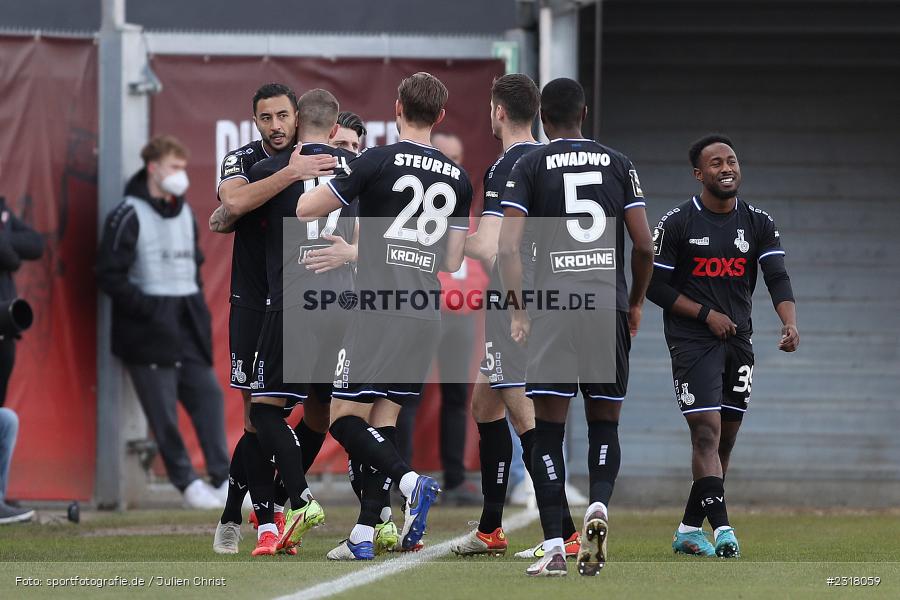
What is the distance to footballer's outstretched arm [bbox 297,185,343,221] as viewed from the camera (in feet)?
21.7

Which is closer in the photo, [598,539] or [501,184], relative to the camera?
[598,539]

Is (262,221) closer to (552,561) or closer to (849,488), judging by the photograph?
(552,561)

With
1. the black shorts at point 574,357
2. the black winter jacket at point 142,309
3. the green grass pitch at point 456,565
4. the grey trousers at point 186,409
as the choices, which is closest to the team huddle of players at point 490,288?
the black shorts at point 574,357

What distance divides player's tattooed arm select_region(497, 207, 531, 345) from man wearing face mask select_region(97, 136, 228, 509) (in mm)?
5170

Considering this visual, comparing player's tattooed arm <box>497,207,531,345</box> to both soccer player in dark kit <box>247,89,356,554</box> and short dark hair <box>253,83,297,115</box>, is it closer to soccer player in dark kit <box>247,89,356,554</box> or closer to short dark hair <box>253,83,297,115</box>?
soccer player in dark kit <box>247,89,356,554</box>

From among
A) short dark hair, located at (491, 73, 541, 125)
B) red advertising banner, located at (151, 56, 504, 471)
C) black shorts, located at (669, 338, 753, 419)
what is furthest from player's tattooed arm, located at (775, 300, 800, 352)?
red advertising banner, located at (151, 56, 504, 471)

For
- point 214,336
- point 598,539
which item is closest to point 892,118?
point 214,336

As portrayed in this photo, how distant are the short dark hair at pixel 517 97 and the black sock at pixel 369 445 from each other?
1670 mm

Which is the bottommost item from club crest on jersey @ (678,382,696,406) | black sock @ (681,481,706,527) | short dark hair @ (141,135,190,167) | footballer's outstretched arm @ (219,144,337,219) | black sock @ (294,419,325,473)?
black sock @ (681,481,706,527)

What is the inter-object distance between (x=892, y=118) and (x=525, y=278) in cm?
652

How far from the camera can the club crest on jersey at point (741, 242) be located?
774 cm

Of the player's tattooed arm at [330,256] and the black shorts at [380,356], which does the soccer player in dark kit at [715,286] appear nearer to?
the black shorts at [380,356]

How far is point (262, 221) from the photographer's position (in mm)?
7406

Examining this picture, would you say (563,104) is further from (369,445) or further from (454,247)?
(369,445)
